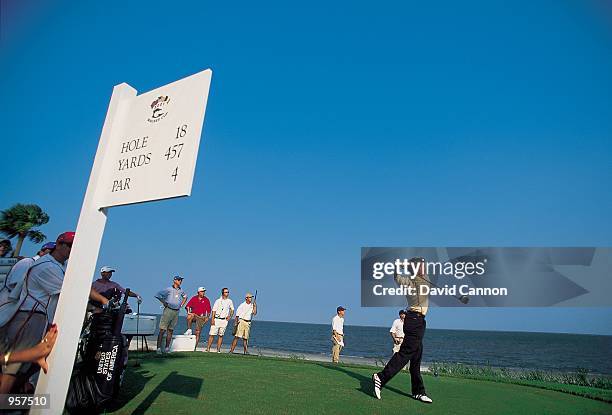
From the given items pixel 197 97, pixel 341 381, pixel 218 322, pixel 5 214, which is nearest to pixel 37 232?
pixel 5 214

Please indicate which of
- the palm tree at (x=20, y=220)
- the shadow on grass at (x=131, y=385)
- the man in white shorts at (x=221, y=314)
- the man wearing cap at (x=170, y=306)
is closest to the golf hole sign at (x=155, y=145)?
the shadow on grass at (x=131, y=385)

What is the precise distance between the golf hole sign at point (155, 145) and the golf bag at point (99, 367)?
1.76 m

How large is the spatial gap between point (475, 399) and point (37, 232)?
39364 millimetres

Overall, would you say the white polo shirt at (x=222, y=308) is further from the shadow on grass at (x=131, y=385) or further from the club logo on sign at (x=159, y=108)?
the club logo on sign at (x=159, y=108)

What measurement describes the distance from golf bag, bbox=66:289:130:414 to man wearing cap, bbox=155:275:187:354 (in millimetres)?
6234

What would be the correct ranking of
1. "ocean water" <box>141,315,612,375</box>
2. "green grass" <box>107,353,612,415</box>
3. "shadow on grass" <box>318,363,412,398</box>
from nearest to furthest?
"green grass" <box>107,353,612,415</box> < "shadow on grass" <box>318,363,412,398</box> < "ocean water" <box>141,315,612,375</box>

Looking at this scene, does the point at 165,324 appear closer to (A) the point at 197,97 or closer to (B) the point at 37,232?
(A) the point at 197,97

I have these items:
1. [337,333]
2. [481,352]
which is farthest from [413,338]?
[481,352]

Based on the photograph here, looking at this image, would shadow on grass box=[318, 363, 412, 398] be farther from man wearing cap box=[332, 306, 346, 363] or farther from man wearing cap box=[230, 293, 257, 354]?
man wearing cap box=[230, 293, 257, 354]

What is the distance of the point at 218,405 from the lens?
471 centimetres

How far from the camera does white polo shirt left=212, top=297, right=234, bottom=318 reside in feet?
44.7

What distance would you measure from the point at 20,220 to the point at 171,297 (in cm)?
3048

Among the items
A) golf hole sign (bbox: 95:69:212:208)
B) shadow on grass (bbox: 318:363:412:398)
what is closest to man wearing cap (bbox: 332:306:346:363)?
shadow on grass (bbox: 318:363:412:398)

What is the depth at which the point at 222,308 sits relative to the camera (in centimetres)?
1368
